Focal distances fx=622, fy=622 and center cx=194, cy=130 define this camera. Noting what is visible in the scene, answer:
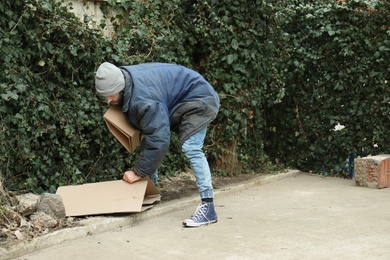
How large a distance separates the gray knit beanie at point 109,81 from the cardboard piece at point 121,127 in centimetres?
34

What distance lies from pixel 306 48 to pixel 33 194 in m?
4.48

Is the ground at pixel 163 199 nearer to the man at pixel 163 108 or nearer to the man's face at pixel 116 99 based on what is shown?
the man at pixel 163 108

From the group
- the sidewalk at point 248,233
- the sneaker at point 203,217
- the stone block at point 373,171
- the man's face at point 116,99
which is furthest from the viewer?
the stone block at point 373,171

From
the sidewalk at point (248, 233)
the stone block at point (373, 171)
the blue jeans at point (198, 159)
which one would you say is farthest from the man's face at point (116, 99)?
the stone block at point (373, 171)

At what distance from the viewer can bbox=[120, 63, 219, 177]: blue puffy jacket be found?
530 cm

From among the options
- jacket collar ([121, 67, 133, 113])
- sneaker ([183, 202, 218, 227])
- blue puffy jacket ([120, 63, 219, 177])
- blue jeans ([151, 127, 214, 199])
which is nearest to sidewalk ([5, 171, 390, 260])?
sneaker ([183, 202, 218, 227])

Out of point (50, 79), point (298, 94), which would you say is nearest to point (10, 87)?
point (50, 79)

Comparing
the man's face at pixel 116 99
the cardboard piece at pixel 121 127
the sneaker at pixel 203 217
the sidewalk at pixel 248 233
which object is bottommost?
the sidewalk at pixel 248 233

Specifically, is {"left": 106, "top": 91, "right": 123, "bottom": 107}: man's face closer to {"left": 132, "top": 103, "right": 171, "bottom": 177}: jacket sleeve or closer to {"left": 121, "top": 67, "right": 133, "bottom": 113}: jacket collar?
{"left": 121, "top": 67, "right": 133, "bottom": 113}: jacket collar

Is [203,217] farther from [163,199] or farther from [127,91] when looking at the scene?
[127,91]

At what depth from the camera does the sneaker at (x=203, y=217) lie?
553 centimetres

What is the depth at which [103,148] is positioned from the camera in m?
6.68

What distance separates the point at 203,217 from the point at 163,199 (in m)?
1.07

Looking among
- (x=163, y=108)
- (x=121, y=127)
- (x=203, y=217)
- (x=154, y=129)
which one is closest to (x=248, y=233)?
(x=203, y=217)
